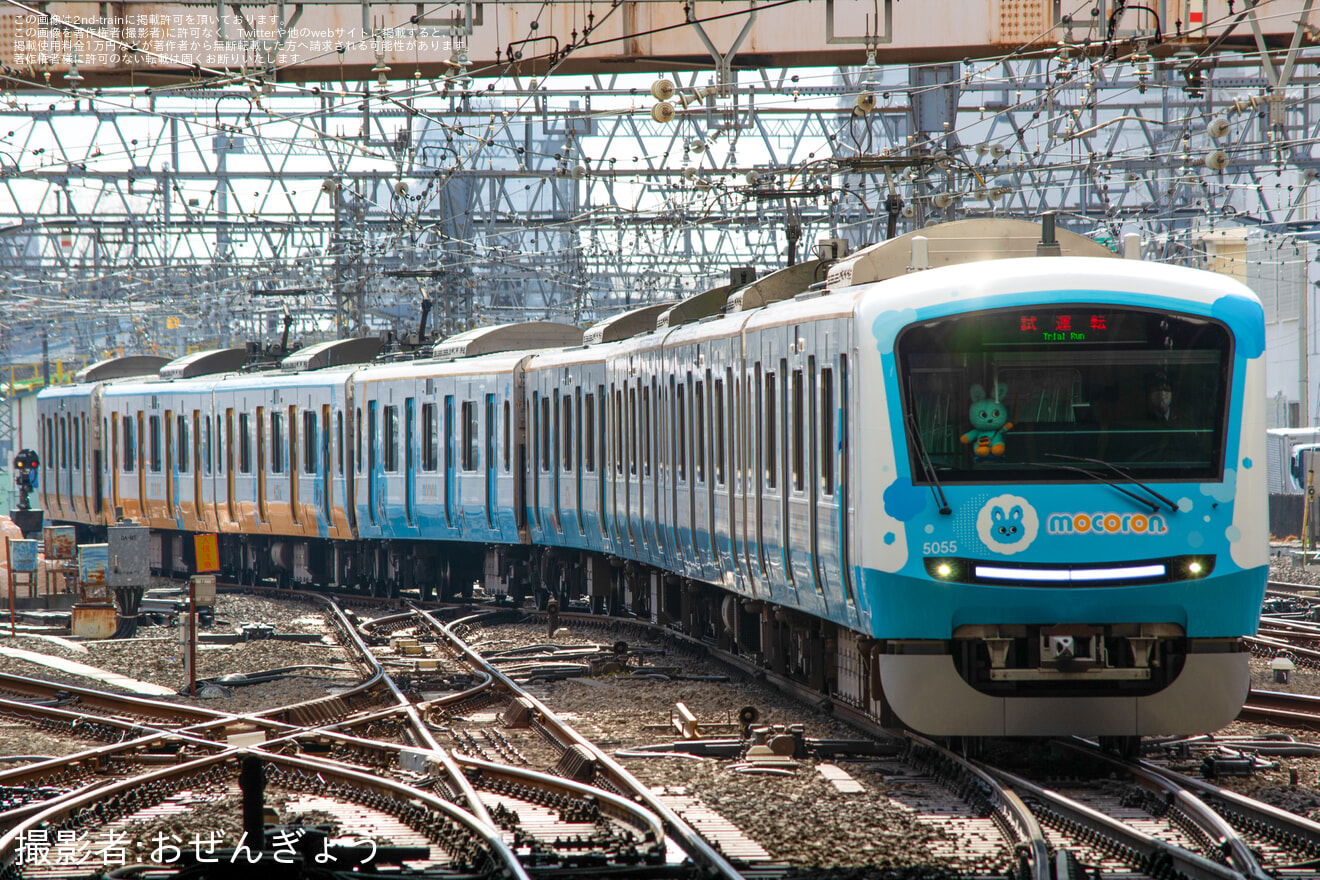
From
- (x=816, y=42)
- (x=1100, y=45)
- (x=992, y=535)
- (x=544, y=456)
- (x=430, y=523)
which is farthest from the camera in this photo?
(x=430, y=523)

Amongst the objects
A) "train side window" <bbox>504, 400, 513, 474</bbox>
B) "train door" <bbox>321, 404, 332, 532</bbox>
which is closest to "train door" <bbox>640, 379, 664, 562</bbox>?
"train side window" <bbox>504, 400, 513, 474</bbox>

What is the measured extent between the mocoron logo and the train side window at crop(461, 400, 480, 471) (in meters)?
13.9

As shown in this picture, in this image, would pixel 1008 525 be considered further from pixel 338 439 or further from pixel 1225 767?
pixel 338 439

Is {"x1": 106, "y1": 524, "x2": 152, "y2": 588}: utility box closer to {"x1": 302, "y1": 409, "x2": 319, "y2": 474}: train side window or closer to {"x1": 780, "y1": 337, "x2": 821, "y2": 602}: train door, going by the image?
{"x1": 302, "y1": 409, "x2": 319, "y2": 474}: train side window

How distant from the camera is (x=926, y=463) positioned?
9805 mm

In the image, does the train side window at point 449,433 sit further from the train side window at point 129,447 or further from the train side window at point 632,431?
the train side window at point 129,447

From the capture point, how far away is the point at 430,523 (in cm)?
2380

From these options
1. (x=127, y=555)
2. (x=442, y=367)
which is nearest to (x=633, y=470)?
(x=127, y=555)

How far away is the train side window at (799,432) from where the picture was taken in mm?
11617

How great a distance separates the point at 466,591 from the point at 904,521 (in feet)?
51.4

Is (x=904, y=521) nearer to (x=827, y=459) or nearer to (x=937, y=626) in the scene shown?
(x=937, y=626)

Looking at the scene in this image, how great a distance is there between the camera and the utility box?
19.2 metres

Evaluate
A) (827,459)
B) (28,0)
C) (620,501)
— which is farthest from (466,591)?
(827,459)

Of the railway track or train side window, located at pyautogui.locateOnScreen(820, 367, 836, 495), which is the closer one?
the railway track
